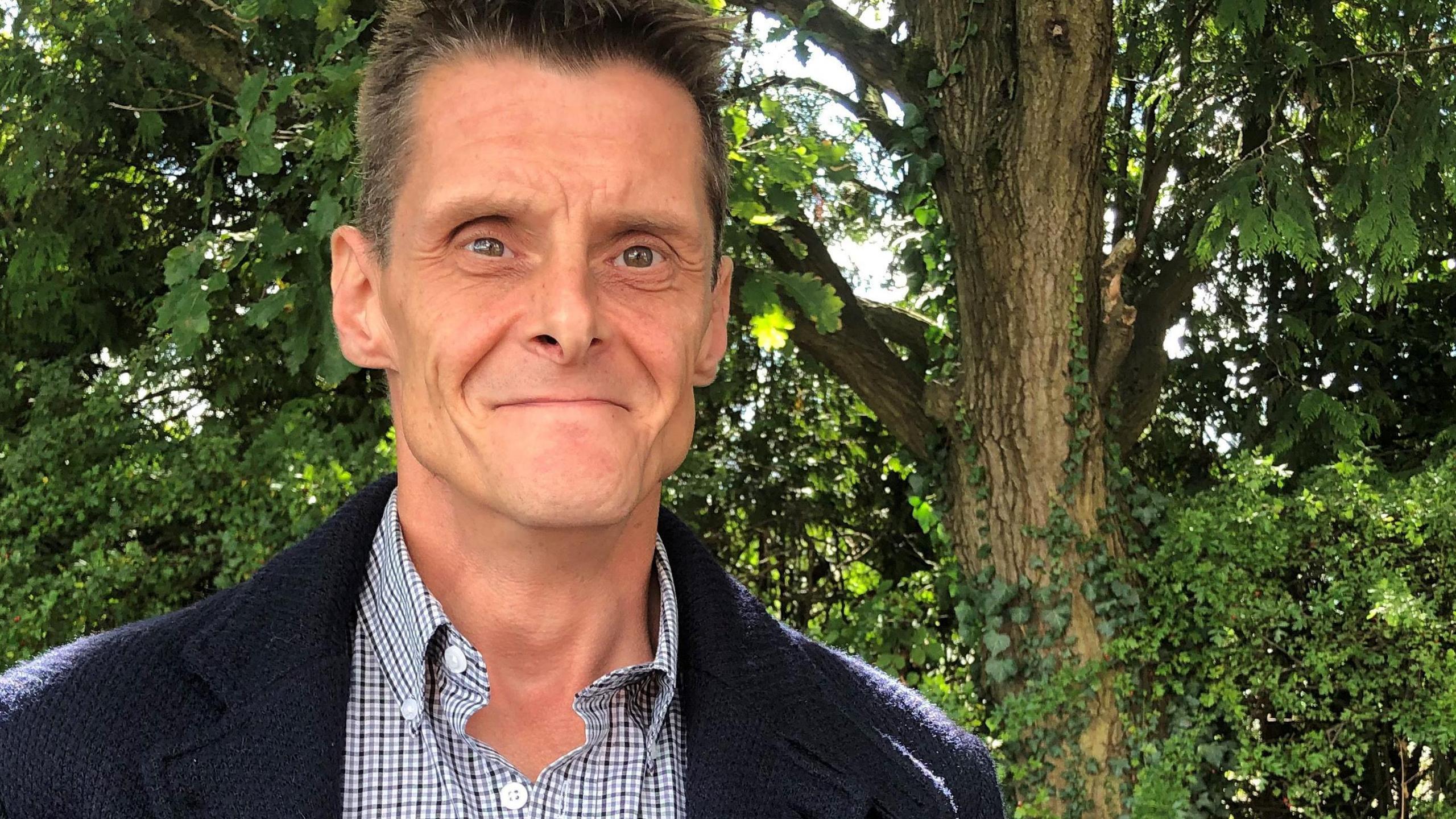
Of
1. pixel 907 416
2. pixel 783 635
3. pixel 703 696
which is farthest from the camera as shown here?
pixel 907 416

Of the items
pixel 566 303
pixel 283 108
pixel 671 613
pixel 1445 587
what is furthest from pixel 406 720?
pixel 1445 587

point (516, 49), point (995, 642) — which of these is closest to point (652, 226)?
point (516, 49)

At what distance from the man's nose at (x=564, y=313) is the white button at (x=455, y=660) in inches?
13.8

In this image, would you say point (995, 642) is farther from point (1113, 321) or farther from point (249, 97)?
point (249, 97)

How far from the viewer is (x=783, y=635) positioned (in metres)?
1.60

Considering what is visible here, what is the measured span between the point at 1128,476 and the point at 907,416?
0.99 meters

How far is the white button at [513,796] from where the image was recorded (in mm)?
1295

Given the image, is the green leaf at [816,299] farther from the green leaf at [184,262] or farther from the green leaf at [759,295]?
the green leaf at [184,262]

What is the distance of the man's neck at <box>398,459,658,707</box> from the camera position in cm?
132

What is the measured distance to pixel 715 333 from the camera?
1.55 m

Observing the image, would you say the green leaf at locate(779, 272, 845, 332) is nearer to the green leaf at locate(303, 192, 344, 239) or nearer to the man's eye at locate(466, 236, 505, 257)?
the green leaf at locate(303, 192, 344, 239)

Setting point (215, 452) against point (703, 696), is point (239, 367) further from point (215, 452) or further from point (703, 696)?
point (703, 696)

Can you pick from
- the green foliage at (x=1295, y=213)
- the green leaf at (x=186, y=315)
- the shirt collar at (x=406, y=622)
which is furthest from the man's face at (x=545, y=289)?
the green foliage at (x=1295, y=213)

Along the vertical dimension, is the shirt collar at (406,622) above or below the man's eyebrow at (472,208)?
below
